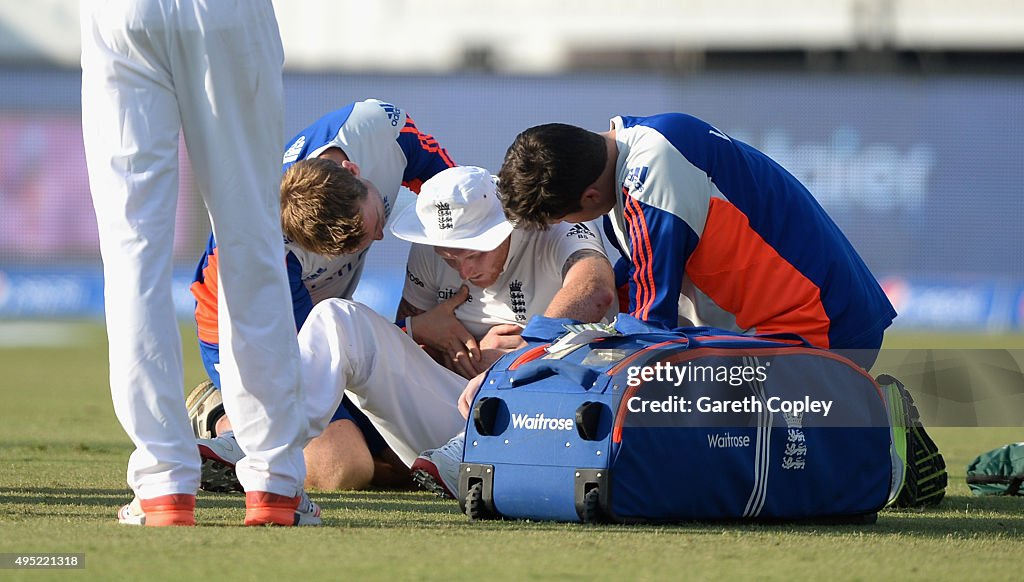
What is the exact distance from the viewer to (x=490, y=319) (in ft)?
14.8

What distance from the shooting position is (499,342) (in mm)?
4418

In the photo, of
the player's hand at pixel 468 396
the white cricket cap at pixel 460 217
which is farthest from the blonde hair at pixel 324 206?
the player's hand at pixel 468 396

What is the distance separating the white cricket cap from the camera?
13.8ft

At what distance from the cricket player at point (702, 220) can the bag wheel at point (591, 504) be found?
0.50 m

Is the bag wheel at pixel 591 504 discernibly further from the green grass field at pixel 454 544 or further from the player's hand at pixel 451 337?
the player's hand at pixel 451 337

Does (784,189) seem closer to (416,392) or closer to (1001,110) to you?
(416,392)

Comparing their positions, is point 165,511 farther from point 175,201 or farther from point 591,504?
point 591,504

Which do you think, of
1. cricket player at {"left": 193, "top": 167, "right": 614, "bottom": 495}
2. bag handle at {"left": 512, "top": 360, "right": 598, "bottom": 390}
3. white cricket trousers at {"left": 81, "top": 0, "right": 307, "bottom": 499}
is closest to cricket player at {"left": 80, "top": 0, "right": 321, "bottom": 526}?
white cricket trousers at {"left": 81, "top": 0, "right": 307, "bottom": 499}

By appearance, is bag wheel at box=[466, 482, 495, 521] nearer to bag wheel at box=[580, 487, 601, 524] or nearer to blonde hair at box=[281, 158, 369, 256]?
bag wheel at box=[580, 487, 601, 524]

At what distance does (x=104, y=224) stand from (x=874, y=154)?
15.2 meters

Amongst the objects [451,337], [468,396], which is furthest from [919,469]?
[451,337]

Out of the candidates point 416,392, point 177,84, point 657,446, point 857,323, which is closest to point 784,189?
point 857,323

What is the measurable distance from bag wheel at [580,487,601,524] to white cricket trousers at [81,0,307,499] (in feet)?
2.16

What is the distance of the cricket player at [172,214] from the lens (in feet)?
10.1
